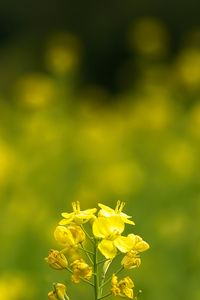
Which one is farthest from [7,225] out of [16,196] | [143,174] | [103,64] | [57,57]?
[103,64]

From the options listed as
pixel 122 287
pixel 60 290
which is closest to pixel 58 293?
pixel 60 290

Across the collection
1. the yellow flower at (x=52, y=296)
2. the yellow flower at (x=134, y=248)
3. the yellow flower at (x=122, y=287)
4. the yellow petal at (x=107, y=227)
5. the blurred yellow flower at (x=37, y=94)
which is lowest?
the blurred yellow flower at (x=37, y=94)

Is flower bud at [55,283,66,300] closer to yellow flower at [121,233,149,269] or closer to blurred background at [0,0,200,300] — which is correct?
yellow flower at [121,233,149,269]

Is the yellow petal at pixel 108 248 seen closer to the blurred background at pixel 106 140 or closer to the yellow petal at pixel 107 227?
the yellow petal at pixel 107 227

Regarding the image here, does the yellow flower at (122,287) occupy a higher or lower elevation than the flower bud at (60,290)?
higher

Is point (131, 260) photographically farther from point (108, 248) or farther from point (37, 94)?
point (37, 94)

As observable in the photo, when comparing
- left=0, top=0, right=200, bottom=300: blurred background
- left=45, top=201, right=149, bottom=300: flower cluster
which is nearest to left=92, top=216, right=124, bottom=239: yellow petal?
left=45, top=201, right=149, bottom=300: flower cluster

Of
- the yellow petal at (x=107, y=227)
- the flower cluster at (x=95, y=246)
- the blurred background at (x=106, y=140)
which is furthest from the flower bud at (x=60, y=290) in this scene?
the blurred background at (x=106, y=140)
